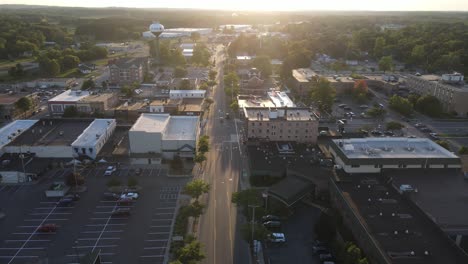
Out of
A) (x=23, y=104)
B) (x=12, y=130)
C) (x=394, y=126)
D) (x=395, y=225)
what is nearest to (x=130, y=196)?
(x=395, y=225)

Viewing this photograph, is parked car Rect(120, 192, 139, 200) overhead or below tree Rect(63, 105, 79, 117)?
below

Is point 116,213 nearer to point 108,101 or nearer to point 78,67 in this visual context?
point 108,101

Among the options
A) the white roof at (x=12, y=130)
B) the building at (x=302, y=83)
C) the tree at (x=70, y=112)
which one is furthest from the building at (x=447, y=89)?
the white roof at (x=12, y=130)

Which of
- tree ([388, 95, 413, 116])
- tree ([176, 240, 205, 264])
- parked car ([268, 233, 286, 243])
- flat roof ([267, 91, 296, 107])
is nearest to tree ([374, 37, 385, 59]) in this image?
tree ([388, 95, 413, 116])

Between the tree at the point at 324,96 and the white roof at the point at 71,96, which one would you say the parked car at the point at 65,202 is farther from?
the tree at the point at 324,96

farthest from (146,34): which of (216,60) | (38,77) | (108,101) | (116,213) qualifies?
(116,213)

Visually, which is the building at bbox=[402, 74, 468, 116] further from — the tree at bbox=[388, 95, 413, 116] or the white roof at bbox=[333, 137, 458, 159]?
the white roof at bbox=[333, 137, 458, 159]

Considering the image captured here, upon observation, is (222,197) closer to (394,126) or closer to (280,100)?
(280,100)
